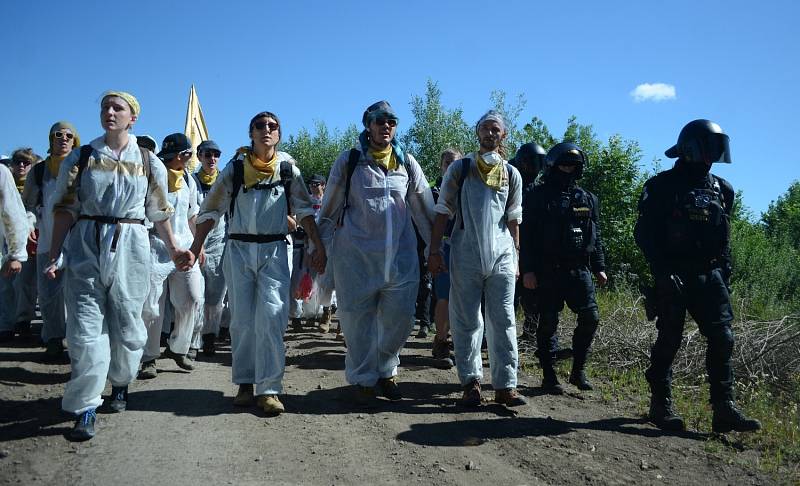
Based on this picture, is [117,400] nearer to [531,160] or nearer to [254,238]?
[254,238]

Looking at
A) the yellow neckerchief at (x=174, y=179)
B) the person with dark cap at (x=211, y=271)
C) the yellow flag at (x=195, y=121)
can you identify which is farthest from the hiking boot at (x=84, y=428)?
the yellow flag at (x=195, y=121)

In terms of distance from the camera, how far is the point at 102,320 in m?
4.47

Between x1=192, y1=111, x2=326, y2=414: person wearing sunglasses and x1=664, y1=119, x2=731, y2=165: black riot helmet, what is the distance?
2.81 metres

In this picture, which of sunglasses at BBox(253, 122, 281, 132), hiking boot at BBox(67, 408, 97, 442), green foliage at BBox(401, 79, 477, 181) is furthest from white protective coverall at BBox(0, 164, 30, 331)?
green foliage at BBox(401, 79, 477, 181)

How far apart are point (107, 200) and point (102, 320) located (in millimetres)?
820

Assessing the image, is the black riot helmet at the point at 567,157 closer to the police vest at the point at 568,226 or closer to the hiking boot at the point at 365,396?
the police vest at the point at 568,226

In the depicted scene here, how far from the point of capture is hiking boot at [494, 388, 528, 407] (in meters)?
5.17

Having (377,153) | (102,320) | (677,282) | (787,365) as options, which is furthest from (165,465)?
(787,365)

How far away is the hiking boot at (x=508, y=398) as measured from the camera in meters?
5.17

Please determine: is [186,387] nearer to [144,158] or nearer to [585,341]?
[144,158]

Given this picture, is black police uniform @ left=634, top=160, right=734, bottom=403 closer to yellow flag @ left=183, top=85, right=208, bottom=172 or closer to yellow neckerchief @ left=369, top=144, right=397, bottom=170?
yellow neckerchief @ left=369, top=144, right=397, bottom=170

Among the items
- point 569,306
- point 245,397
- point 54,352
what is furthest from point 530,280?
point 54,352

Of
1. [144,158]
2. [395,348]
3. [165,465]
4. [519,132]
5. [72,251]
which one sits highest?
Result: [519,132]

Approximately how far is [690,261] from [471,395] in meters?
1.92
